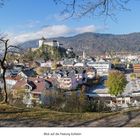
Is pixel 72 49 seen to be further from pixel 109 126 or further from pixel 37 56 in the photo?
pixel 109 126

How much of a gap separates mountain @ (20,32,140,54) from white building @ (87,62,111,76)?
71 mm

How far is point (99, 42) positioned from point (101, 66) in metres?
0.14

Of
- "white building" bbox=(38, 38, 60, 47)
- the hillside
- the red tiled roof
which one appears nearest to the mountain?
"white building" bbox=(38, 38, 60, 47)

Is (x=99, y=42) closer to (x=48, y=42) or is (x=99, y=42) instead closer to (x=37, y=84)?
(x=48, y=42)

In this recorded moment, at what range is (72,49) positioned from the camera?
258cm

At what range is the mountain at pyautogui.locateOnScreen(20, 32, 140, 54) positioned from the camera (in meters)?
2.49

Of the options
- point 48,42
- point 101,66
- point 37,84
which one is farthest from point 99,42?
point 37,84

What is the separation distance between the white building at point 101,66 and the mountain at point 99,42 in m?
0.07

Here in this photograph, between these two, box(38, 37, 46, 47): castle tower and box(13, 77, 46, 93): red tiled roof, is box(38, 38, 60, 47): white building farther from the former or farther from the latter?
box(13, 77, 46, 93): red tiled roof

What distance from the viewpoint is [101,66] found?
264cm

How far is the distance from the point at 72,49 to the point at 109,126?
0.45 meters
